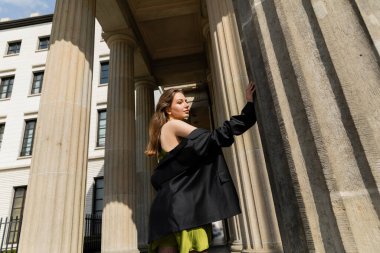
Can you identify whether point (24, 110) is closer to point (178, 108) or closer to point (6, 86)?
point (6, 86)

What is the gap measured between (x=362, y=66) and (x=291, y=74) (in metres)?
0.41

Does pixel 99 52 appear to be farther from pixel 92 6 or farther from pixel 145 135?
pixel 92 6

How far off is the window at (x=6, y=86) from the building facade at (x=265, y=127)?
21300 millimetres

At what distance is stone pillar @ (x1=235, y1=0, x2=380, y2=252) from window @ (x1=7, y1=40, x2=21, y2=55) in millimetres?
36659

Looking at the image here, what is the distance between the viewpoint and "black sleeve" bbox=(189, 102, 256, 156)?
7.96 feet

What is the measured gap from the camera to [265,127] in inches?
80.6

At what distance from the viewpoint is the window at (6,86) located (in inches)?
1145

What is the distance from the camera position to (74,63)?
331 inches

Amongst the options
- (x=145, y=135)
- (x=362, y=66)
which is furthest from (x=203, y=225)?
(x=145, y=135)

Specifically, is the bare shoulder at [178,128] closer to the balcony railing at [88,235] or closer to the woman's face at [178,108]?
the woman's face at [178,108]

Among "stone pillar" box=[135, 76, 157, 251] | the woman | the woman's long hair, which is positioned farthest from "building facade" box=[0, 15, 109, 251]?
the woman

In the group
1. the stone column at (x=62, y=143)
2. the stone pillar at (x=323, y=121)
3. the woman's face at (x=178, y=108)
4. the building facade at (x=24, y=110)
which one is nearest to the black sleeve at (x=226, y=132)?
the stone pillar at (x=323, y=121)

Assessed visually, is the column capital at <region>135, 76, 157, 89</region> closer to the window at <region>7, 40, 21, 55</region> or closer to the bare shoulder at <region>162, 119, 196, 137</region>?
the bare shoulder at <region>162, 119, 196, 137</region>

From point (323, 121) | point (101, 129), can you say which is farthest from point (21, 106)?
point (323, 121)
